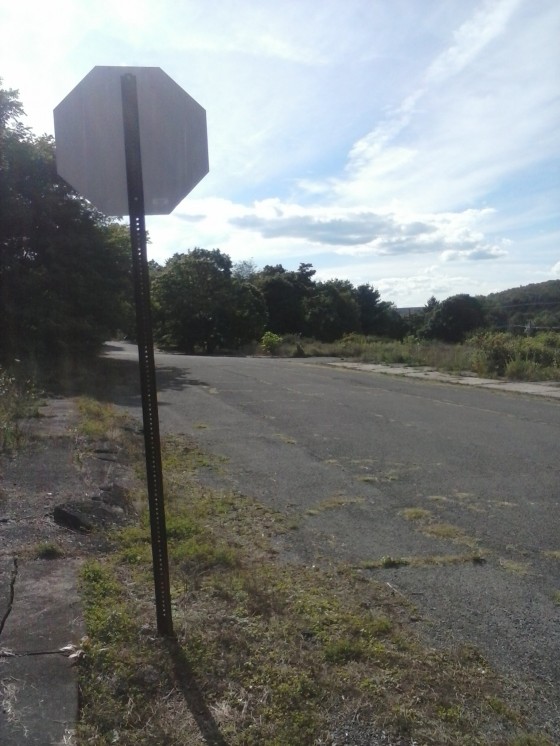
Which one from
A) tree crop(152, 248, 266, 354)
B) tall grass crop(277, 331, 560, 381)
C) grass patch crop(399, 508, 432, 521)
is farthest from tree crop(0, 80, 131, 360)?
tree crop(152, 248, 266, 354)

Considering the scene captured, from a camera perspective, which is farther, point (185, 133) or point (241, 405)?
point (241, 405)

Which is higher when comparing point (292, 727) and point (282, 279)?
point (282, 279)

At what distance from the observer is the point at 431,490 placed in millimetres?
7188

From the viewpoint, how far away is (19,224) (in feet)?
62.7

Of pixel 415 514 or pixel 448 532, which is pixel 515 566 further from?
pixel 415 514

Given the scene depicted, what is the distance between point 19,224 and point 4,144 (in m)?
1.92

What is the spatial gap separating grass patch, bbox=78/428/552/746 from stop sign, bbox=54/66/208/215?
203cm

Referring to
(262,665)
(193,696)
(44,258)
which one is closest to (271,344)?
(44,258)

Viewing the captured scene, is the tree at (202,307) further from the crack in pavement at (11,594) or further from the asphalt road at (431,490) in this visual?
the crack in pavement at (11,594)

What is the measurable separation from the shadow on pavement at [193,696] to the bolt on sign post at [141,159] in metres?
0.19

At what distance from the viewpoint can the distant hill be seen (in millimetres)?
38719

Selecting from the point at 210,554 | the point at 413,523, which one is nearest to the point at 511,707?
the point at 210,554

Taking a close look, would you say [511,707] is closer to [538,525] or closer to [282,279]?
[538,525]

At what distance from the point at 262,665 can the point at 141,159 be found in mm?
2411
